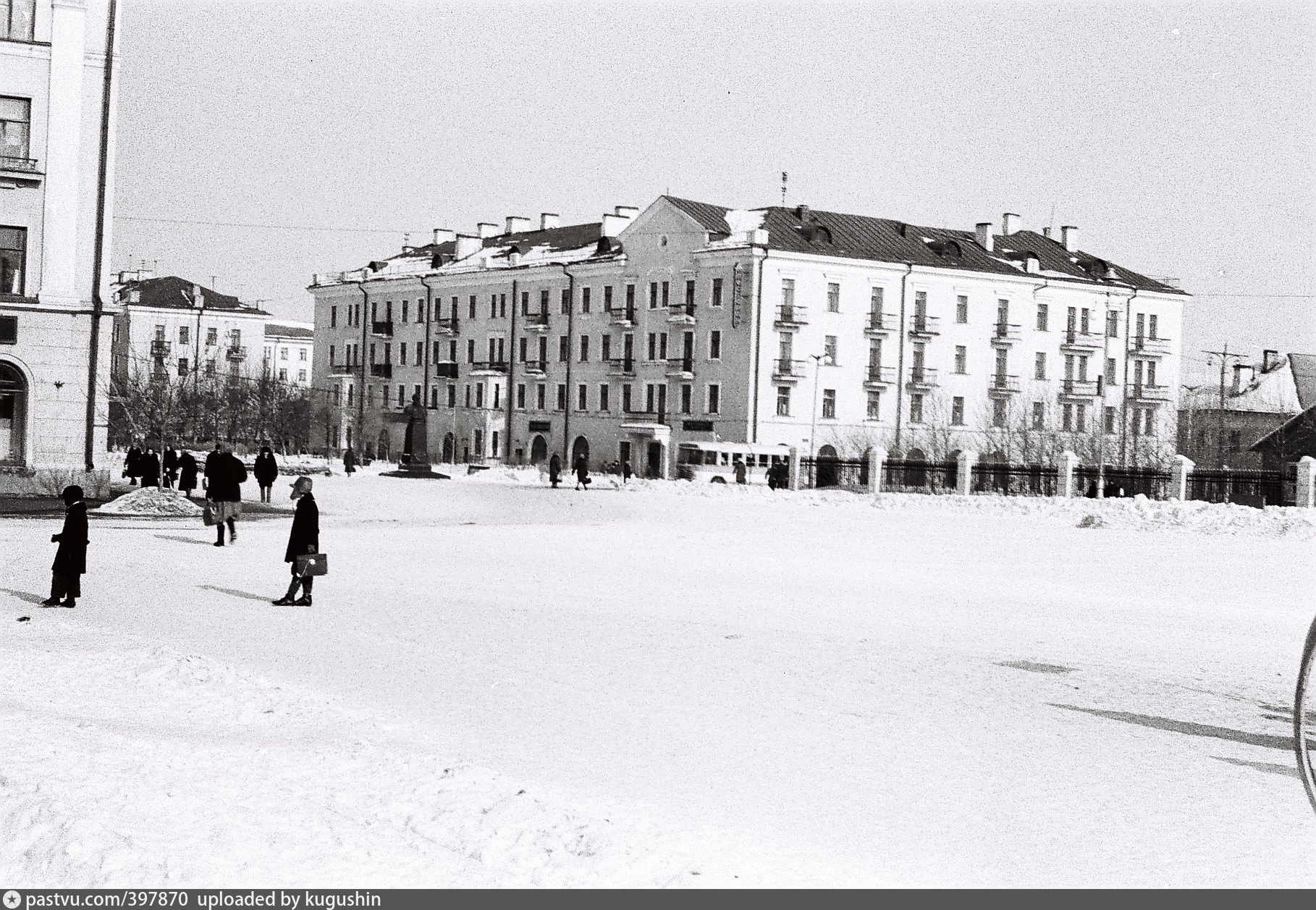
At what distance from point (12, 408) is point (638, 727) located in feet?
102

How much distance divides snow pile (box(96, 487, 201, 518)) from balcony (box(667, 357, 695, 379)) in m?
39.6

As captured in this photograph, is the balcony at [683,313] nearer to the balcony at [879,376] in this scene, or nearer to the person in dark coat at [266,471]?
the balcony at [879,376]

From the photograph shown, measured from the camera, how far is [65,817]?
6.88 metres

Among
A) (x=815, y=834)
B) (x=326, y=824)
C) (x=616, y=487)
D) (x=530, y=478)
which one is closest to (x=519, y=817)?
(x=326, y=824)

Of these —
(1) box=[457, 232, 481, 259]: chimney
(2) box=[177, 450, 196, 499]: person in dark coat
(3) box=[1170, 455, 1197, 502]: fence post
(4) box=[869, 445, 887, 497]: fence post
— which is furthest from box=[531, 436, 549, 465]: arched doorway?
(2) box=[177, 450, 196, 499]: person in dark coat

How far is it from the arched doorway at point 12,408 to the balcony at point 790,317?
3501cm

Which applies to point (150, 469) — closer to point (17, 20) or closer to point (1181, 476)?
point (17, 20)

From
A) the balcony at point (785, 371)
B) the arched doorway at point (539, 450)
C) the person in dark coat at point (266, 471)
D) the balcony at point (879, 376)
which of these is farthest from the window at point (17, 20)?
the arched doorway at point (539, 450)

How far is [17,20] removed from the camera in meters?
36.4

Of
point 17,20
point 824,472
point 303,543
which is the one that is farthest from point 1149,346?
point 303,543

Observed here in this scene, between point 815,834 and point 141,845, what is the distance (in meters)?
2.94

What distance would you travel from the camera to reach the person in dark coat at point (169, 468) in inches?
1486

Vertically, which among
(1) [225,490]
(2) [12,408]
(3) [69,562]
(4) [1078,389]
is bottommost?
(3) [69,562]

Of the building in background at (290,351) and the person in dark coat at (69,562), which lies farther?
the building in background at (290,351)
